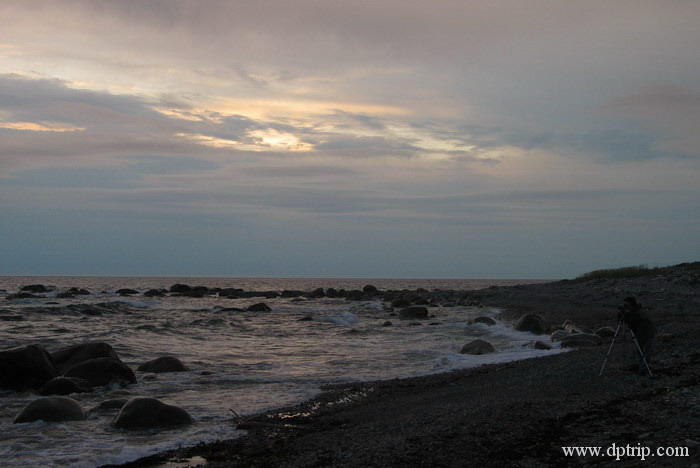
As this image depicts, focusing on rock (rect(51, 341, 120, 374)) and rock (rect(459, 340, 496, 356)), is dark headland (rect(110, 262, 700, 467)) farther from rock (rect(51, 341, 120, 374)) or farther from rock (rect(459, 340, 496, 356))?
rock (rect(51, 341, 120, 374))

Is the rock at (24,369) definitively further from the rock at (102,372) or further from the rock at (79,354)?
the rock at (79,354)

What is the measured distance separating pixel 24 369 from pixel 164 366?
3.18 metres

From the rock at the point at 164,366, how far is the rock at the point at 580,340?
10811 mm

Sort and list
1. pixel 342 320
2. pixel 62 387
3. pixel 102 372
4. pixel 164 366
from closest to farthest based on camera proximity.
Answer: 1. pixel 62 387
2. pixel 102 372
3. pixel 164 366
4. pixel 342 320

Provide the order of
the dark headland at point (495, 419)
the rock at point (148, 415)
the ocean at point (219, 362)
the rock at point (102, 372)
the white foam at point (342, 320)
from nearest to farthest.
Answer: the dark headland at point (495, 419), the ocean at point (219, 362), the rock at point (148, 415), the rock at point (102, 372), the white foam at point (342, 320)

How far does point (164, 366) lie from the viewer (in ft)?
45.8

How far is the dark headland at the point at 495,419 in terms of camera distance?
6012mm

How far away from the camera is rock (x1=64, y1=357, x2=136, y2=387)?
1205cm

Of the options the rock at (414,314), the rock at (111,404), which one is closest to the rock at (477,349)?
the rock at (111,404)

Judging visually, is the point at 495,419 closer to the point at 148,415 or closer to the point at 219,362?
the point at 148,415

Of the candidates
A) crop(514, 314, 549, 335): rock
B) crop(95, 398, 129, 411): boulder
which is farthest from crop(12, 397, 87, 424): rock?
crop(514, 314, 549, 335): rock

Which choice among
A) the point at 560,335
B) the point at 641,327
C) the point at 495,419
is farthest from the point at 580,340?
the point at 495,419

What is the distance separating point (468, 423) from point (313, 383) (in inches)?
233

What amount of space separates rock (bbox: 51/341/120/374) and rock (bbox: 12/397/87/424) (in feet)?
13.6
